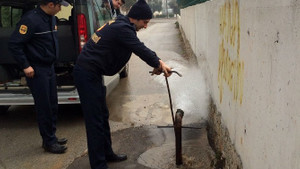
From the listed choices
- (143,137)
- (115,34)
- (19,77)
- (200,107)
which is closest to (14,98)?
(19,77)

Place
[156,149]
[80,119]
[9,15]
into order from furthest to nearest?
[9,15]
[80,119]
[156,149]

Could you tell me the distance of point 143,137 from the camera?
439cm

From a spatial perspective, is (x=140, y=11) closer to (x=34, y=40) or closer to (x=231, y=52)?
Answer: (x=231, y=52)

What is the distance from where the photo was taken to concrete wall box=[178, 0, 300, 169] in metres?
1.52

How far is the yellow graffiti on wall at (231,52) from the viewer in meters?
2.66

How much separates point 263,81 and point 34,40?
2.85m

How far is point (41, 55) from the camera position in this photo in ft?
12.7

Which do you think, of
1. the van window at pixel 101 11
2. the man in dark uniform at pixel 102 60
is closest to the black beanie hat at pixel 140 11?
the man in dark uniform at pixel 102 60

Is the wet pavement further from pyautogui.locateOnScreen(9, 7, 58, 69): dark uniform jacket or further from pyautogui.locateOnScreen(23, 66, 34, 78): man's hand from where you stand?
pyautogui.locateOnScreen(9, 7, 58, 69): dark uniform jacket

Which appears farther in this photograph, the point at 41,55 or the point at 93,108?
the point at 41,55

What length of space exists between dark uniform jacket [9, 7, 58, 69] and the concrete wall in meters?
2.11

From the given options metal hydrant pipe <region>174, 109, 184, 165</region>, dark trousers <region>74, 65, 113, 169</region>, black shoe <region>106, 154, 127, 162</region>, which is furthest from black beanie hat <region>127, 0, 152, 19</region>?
black shoe <region>106, 154, 127, 162</region>

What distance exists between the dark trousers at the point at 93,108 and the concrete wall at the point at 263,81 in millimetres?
1287

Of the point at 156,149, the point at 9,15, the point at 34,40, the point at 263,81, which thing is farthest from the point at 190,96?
the point at 263,81
